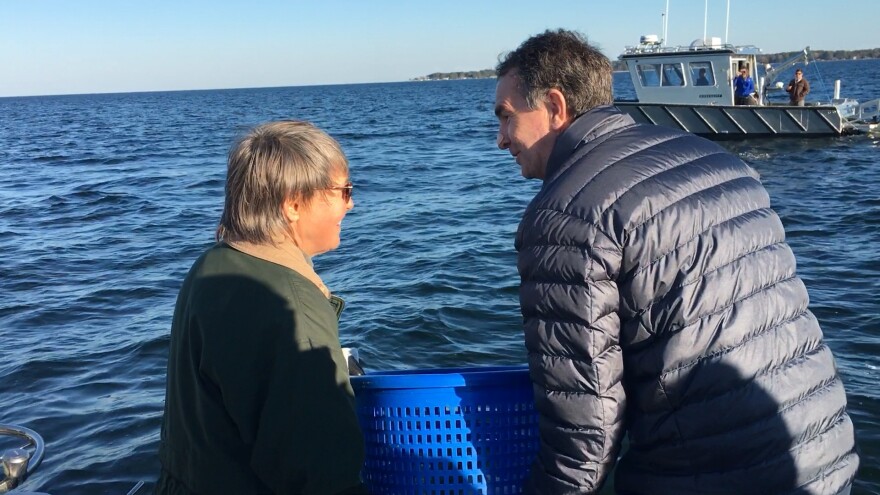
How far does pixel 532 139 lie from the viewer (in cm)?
231

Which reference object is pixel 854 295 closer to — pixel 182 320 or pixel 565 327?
pixel 565 327

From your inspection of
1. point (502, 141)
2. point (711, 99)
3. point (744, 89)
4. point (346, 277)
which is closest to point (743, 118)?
point (744, 89)

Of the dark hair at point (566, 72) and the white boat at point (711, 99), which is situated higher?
the dark hair at point (566, 72)

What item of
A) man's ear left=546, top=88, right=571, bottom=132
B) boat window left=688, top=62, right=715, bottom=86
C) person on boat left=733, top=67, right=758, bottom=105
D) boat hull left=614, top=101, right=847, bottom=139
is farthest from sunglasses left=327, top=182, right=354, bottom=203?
person on boat left=733, top=67, right=758, bottom=105

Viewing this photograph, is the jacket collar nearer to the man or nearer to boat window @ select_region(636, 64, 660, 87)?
the man

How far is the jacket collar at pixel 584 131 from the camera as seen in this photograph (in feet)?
6.68

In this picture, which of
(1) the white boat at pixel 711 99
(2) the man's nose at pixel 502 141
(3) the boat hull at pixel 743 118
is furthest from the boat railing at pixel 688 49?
(2) the man's nose at pixel 502 141

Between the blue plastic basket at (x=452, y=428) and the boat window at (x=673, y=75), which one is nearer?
the blue plastic basket at (x=452, y=428)

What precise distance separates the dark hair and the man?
6.3 inches

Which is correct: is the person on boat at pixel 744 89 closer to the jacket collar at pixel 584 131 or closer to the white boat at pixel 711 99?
the white boat at pixel 711 99

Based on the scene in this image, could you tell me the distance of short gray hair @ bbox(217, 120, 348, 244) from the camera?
1.96 meters

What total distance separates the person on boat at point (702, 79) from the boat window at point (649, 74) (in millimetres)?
1159

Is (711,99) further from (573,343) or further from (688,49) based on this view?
(573,343)

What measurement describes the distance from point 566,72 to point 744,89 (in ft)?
73.1
